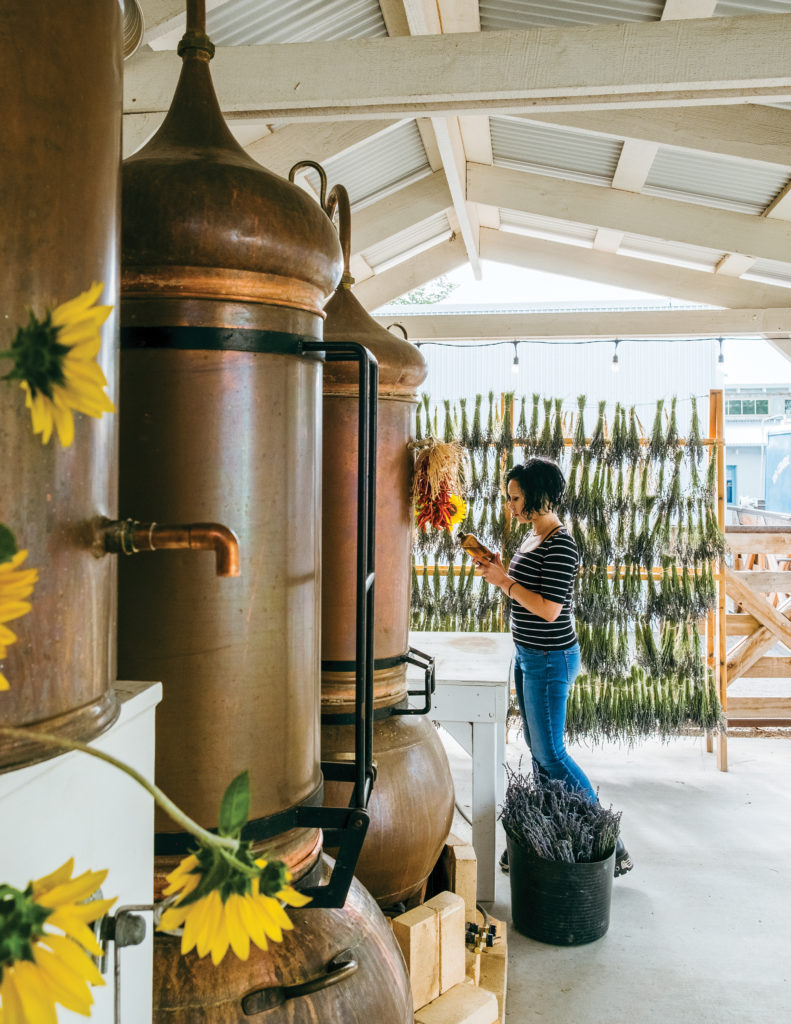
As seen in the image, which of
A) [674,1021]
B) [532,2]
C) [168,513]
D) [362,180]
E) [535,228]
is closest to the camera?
[168,513]

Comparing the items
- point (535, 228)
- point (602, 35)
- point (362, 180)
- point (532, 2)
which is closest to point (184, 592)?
point (602, 35)

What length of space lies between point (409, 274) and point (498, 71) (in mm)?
3408

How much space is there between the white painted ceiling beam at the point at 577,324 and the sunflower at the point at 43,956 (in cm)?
534

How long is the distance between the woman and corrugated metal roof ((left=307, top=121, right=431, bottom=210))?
1.85 m

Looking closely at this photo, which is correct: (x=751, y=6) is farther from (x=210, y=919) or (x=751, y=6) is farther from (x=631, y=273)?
(x=210, y=919)

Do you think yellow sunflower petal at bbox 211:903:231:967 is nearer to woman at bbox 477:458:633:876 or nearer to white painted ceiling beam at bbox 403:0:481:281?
white painted ceiling beam at bbox 403:0:481:281

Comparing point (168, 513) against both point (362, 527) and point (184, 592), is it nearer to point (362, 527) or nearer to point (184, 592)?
point (184, 592)

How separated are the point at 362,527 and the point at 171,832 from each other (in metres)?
0.50

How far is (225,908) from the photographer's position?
34 cm

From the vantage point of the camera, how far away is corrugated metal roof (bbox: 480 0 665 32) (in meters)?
2.95

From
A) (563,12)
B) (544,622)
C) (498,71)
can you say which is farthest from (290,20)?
(544,622)

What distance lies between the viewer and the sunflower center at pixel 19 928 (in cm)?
30

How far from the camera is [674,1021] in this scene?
8.66 ft

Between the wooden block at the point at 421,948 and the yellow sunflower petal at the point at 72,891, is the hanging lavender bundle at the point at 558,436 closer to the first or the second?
the wooden block at the point at 421,948
